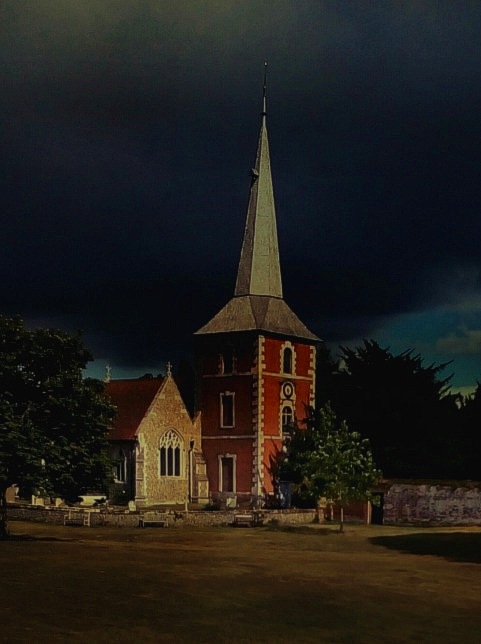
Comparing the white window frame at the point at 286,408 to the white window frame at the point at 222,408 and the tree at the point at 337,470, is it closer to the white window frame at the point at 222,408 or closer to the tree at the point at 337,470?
the white window frame at the point at 222,408

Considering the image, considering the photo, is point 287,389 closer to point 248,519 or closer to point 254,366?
point 254,366

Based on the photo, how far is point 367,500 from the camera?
57.5m

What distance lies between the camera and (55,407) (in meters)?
42.3

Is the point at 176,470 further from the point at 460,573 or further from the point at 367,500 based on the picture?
the point at 460,573

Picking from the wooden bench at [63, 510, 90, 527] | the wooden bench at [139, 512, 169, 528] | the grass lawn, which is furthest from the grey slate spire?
the grass lawn

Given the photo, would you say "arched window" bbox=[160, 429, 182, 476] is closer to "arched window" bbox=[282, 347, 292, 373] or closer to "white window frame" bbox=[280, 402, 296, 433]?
"white window frame" bbox=[280, 402, 296, 433]

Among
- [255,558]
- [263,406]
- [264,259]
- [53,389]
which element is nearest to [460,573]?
[255,558]

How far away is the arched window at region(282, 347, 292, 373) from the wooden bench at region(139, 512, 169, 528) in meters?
20.5

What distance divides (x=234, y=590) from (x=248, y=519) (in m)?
27.9

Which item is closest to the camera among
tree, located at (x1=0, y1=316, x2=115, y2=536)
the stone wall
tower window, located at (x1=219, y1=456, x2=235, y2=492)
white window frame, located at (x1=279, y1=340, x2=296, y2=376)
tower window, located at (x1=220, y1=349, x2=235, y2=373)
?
tree, located at (x1=0, y1=316, x2=115, y2=536)

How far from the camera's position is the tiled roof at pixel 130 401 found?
221ft

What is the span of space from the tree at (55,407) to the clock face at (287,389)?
2817 cm

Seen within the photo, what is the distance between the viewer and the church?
67625 mm

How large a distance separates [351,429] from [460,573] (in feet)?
129
